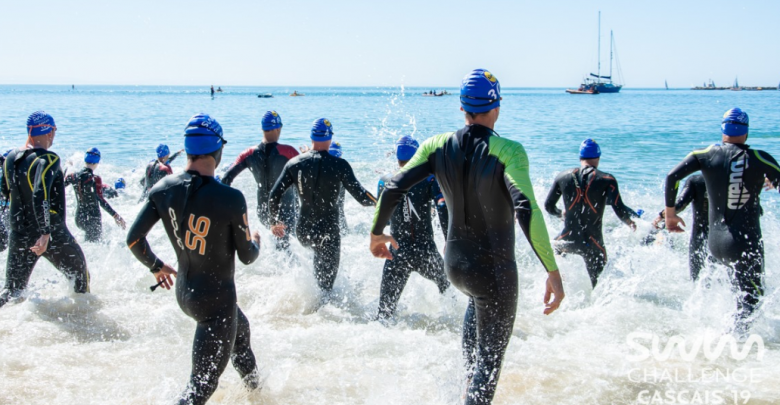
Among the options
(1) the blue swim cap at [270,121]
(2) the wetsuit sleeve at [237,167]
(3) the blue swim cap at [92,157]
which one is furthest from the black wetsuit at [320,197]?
(3) the blue swim cap at [92,157]

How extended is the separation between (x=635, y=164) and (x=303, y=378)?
58.3ft

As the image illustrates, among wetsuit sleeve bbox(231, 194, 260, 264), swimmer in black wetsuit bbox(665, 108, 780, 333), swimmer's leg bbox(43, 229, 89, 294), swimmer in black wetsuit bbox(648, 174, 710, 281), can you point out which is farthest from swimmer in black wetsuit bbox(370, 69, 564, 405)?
swimmer in black wetsuit bbox(648, 174, 710, 281)

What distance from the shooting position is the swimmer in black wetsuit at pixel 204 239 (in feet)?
10.4

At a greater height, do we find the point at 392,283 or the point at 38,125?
the point at 38,125

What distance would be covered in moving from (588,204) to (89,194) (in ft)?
22.4

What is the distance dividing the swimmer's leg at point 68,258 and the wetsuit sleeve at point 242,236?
3159 millimetres

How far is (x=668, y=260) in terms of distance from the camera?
8109 millimetres

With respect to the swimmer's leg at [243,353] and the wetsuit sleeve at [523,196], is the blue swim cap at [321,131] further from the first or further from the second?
the wetsuit sleeve at [523,196]

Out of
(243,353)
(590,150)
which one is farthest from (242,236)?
(590,150)

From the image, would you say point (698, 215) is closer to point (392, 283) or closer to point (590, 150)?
point (590, 150)

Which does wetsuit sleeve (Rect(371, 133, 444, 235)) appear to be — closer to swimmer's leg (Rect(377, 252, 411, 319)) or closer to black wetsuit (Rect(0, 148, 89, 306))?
swimmer's leg (Rect(377, 252, 411, 319))

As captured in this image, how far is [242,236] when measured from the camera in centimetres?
325

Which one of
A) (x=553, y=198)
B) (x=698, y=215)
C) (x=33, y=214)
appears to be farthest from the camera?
(x=553, y=198)

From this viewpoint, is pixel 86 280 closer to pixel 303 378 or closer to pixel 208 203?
pixel 303 378
